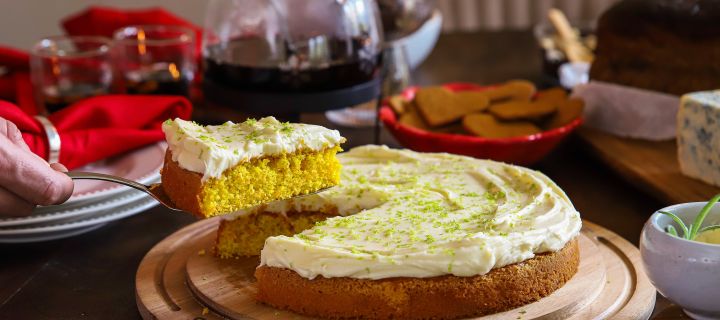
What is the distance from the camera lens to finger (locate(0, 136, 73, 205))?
183 centimetres

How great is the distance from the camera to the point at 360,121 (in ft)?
10.3

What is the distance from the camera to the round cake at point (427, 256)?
171cm

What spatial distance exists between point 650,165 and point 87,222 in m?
1.53

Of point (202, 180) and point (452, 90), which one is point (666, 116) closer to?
point (452, 90)

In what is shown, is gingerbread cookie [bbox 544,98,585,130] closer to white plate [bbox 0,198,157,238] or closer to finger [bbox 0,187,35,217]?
white plate [bbox 0,198,157,238]

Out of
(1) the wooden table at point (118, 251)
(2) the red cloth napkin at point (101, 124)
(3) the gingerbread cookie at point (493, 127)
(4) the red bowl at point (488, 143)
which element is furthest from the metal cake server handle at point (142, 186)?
(3) the gingerbread cookie at point (493, 127)

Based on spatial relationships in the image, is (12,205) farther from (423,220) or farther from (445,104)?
(445,104)

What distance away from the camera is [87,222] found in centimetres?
222

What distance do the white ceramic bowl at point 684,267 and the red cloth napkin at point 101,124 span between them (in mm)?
1415

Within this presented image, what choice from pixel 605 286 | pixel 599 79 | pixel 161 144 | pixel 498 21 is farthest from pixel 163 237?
pixel 498 21

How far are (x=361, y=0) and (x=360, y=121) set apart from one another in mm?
551

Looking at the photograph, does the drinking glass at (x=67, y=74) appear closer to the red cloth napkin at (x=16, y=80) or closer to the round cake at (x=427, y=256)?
the red cloth napkin at (x=16, y=80)

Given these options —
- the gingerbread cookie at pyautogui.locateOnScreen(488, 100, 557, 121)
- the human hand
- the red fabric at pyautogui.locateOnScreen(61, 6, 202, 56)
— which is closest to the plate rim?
the human hand

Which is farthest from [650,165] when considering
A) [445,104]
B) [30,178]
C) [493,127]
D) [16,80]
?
[16,80]
